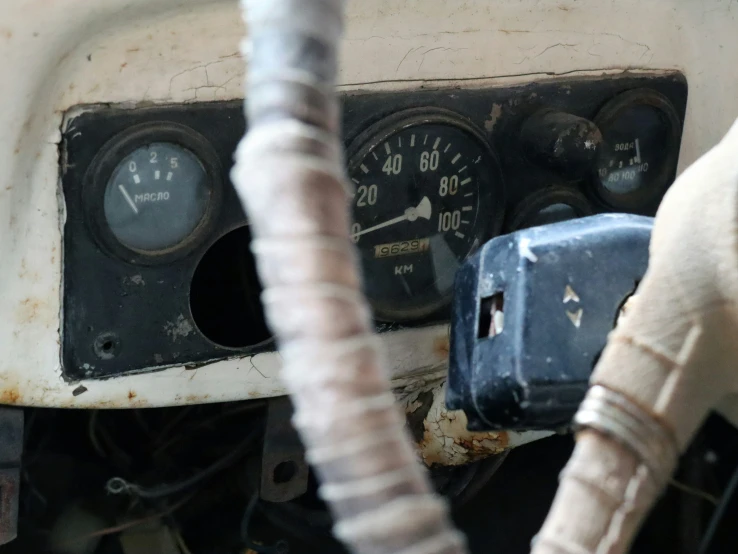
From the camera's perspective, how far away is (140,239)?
83cm

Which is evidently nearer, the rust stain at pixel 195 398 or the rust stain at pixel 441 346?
the rust stain at pixel 195 398

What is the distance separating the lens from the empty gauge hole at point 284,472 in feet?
3.22

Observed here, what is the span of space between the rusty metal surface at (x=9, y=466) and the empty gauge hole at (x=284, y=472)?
0.28 m

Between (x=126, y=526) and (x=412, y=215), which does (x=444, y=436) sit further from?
(x=126, y=526)

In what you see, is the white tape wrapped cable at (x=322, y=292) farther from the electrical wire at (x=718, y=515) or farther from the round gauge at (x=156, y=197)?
the electrical wire at (x=718, y=515)

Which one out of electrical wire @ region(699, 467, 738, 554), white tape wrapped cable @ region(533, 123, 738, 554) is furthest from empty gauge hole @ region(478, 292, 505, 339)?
electrical wire @ region(699, 467, 738, 554)

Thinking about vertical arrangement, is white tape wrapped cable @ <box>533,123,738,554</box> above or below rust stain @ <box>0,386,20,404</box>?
above

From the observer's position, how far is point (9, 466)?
827 mm

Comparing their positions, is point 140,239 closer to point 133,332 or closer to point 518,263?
point 133,332

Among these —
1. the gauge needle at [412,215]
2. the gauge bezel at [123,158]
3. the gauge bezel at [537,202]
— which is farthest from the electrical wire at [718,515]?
the gauge bezel at [123,158]

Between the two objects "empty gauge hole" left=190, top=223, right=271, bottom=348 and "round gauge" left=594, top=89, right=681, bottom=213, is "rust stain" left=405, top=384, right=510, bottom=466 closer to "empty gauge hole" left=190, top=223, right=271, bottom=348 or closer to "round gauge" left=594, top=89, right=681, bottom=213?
"empty gauge hole" left=190, top=223, right=271, bottom=348

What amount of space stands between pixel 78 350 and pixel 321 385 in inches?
20.8

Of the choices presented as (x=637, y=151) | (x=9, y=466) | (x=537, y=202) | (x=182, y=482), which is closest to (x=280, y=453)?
(x=182, y=482)

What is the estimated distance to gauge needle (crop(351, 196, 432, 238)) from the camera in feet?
3.09
